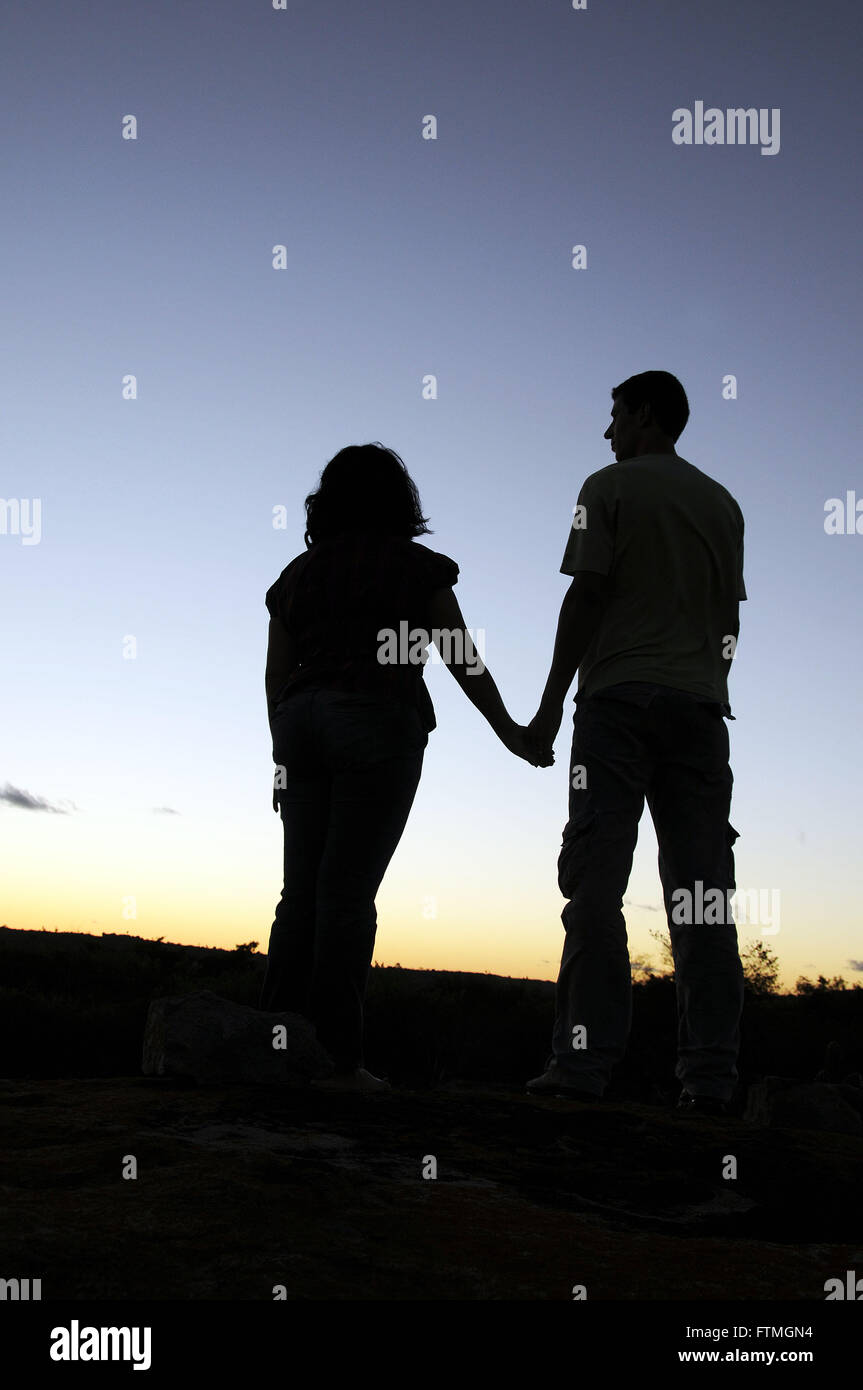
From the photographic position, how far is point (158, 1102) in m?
3.05

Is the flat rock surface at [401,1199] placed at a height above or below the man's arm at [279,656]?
below

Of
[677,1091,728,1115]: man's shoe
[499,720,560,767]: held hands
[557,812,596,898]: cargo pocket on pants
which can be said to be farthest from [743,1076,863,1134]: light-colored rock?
[499,720,560,767]: held hands

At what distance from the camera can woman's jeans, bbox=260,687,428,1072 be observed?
3742mm

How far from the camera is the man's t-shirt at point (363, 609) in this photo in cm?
389

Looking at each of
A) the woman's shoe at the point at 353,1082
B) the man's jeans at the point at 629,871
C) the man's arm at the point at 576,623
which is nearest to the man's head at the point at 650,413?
the man's arm at the point at 576,623

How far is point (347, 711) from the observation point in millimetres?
3816

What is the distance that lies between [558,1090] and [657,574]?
1879mm

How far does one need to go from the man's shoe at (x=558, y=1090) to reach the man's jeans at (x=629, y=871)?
0.08ft

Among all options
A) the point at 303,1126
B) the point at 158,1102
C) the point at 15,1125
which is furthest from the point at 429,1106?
the point at 15,1125

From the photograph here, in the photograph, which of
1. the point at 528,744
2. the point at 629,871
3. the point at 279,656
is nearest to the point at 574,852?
the point at 629,871

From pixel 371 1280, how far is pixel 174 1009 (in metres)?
2.12

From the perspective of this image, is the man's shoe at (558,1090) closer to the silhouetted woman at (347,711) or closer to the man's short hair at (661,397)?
the silhouetted woman at (347,711)

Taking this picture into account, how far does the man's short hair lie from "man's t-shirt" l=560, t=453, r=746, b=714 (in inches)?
11.1
